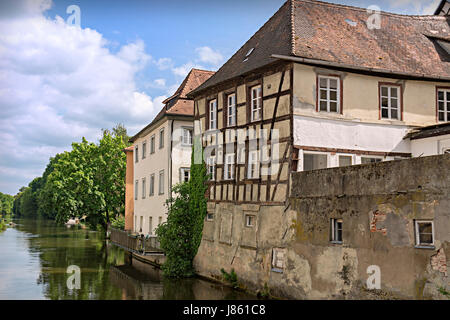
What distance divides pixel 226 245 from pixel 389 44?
9133mm

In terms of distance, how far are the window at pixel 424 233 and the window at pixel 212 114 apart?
409 inches

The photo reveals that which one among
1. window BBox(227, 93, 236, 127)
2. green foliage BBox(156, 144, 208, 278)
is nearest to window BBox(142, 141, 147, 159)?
green foliage BBox(156, 144, 208, 278)

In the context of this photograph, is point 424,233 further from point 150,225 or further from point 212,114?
point 150,225

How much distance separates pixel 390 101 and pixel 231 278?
798 centimetres

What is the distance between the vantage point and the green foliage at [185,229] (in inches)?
818

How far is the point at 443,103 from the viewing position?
17688mm

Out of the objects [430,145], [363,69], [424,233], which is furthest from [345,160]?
[424,233]

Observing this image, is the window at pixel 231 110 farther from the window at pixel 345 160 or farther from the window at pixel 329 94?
the window at pixel 345 160

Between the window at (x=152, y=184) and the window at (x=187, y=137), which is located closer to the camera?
the window at (x=187, y=137)

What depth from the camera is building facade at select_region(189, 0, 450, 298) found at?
15727mm

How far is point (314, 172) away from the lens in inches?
563

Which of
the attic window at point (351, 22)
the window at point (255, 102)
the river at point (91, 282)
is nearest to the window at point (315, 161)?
the window at point (255, 102)

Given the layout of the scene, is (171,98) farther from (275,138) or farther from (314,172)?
(314,172)
